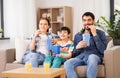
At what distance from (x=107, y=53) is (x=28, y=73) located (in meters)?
1.05

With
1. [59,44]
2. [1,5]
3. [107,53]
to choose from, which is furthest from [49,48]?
[1,5]

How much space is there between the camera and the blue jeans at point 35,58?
3500 millimetres

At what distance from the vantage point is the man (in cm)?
321

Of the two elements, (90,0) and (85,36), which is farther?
(90,0)

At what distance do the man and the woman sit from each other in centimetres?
41

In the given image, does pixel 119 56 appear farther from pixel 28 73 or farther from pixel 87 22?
pixel 28 73

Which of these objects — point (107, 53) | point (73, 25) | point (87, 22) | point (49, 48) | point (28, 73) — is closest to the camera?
point (28, 73)

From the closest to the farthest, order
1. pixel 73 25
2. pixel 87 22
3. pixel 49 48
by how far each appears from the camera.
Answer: pixel 87 22
pixel 49 48
pixel 73 25

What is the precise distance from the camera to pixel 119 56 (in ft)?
11.7

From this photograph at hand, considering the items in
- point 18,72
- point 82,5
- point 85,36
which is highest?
point 82,5

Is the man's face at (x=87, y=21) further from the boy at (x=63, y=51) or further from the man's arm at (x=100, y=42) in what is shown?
the boy at (x=63, y=51)

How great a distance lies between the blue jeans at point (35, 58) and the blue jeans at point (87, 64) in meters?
0.43

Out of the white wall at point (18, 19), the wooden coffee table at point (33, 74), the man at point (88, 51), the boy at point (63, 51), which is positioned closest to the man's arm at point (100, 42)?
the man at point (88, 51)

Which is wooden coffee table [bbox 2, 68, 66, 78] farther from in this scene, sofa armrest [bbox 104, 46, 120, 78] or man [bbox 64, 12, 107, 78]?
sofa armrest [bbox 104, 46, 120, 78]
